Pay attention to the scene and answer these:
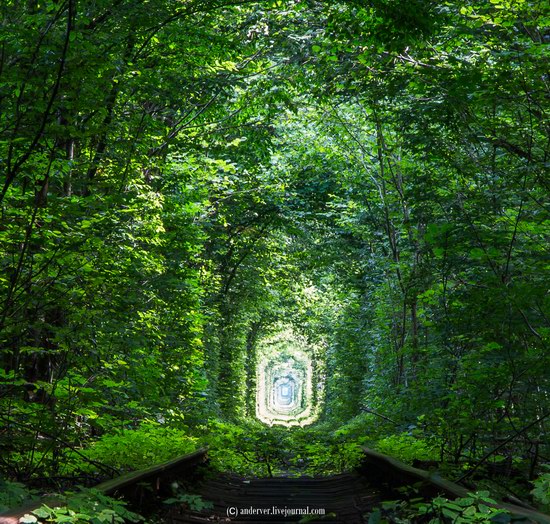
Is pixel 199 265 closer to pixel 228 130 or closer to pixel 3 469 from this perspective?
pixel 228 130

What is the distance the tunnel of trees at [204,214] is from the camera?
5398mm

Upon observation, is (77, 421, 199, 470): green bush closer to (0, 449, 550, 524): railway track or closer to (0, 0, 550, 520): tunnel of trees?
(0, 0, 550, 520): tunnel of trees

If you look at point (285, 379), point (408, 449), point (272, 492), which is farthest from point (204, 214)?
point (285, 379)

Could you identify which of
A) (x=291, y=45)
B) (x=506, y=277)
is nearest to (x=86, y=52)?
(x=506, y=277)

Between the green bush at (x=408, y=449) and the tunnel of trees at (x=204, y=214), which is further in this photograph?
the green bush at (x=408, y=449)

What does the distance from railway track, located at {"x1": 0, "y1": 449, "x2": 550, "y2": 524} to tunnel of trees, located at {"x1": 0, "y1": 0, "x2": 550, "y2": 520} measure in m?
0.48

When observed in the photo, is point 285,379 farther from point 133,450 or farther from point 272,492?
point 133,450

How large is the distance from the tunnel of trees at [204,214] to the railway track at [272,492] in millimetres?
477

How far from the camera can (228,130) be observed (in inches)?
603

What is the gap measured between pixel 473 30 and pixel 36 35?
5.48 meters

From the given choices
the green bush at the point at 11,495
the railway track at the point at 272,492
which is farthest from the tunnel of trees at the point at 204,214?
the railway track at the point at 272,492

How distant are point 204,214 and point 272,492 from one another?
32.3ft

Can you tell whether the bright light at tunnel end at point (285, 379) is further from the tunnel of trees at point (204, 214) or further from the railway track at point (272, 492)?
the railway track at point (272, 492)

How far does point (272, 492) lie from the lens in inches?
311
